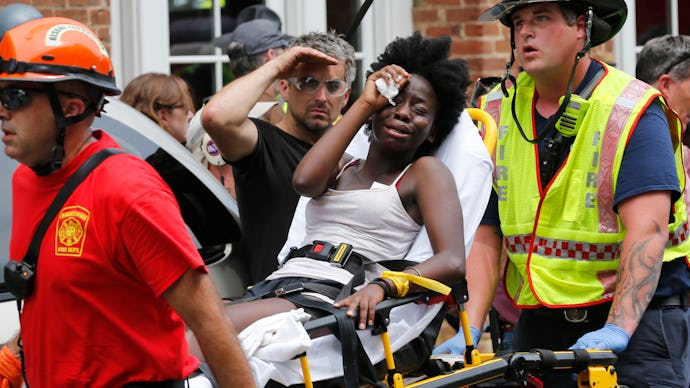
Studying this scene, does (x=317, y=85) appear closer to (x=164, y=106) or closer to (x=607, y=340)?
(x=607, y=340)

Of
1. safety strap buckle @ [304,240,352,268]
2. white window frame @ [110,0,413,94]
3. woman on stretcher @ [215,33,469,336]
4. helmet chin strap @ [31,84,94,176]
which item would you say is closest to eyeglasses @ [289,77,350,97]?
woman on stretcher @ [215,33,469,336]

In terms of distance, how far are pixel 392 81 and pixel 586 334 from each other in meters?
0.99

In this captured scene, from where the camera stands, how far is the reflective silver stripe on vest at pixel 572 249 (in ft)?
13.9

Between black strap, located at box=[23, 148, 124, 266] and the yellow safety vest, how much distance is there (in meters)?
1.79

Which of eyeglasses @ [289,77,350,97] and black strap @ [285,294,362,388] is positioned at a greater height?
eyeglasses @ [289,77,350,97]

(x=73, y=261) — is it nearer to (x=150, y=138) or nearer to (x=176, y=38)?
(x=150, y=138)

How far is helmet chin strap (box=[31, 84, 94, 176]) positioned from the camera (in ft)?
9.69

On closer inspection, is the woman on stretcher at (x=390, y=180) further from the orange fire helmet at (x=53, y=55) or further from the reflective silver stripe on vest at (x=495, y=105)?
the orange fire helmet at (x=53, y=55)

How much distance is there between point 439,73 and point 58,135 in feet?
5.53

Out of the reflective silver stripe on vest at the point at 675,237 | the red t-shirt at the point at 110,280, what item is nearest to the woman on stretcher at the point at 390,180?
the reflective silver stripe on vest at the point at 675,237

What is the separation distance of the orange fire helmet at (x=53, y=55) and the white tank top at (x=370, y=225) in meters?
1.20

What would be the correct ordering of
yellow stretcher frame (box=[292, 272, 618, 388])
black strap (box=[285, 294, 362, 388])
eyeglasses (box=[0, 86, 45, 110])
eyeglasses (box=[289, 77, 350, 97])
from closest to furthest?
eyeglasses (box=[0, 86, 45, 110]) < black strap (box=[285, 294, 362, 388]) < yellow stretcher frame (box=[292, 272, 618, 388]) < eyeglasses (box=[289, 77, 350, 97])

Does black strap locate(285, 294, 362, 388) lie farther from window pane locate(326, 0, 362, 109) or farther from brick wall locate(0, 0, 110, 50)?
window pane locate(326, 0, 362, 109)

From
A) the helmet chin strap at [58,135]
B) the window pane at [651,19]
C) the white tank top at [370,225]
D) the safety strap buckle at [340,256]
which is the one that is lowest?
the safety strap buckle at [340,256]
